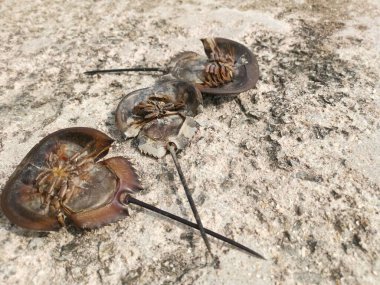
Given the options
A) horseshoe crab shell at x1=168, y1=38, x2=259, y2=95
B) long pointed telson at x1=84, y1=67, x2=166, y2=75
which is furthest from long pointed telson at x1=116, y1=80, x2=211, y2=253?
long pointed telson at x1=84, y1=67, x2=166, y2=75

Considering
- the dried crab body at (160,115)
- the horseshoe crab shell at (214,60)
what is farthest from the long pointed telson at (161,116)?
the horseshoe crab shell at (214,60)

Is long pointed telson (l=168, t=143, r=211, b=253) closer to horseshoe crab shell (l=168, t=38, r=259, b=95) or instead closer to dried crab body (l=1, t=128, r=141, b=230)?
dried crab body (l=1, t=128, r=141, b=230)

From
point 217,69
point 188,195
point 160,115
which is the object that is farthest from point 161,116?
point 188,195

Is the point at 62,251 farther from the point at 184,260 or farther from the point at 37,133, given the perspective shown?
the point at 37,133

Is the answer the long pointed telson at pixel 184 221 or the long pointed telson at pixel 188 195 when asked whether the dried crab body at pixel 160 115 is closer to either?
the long pointed telson at pixel 188 195

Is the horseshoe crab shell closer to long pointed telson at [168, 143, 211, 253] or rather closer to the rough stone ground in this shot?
the rough stone ground

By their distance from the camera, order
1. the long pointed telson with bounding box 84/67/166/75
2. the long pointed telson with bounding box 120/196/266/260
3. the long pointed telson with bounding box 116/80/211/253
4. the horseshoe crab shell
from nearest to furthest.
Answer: the long pointed telson with bounding box 120/196/266/260, the long pointed telson with bounding box 116/80/211/253, the horseshoe crab shell, the long pointed telson with bounding box 84/67/166/75

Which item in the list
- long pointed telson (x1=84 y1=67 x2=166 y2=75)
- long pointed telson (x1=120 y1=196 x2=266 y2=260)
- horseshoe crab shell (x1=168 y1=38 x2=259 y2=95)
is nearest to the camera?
long pointed telson (x1=120 y1=196 x2=266 y2=260)

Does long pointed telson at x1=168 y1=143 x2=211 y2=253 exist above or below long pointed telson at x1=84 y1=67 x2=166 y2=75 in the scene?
below

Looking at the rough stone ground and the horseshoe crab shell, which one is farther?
the horseshoe crab shell
